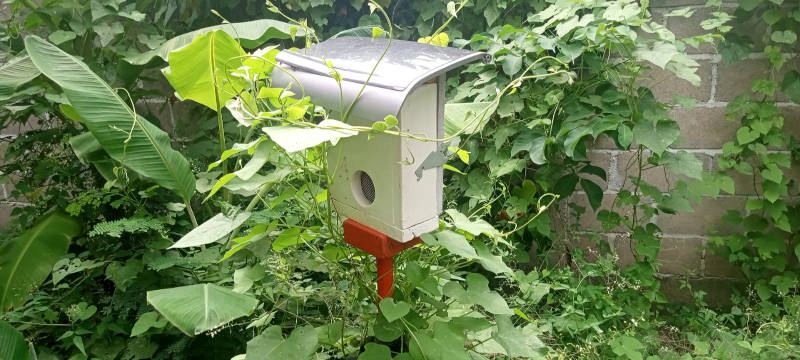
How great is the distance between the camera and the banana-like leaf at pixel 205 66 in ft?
4.48

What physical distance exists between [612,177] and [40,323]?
7.17 ft

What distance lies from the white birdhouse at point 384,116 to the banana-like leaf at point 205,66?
0.47 ft

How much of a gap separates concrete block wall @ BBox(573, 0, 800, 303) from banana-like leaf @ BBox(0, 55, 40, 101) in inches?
82.4

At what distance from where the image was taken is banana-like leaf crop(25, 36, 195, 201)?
5.32 feet

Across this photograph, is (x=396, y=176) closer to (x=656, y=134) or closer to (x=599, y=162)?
(x=656, y=134)

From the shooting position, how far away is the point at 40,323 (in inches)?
71.5

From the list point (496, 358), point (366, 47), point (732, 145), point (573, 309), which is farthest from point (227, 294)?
point (732, 145)

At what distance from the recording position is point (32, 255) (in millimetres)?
1939

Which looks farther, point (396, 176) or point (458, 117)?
point (458, 117)

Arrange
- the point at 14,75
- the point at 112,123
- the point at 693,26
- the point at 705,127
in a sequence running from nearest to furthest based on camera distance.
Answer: the point at 112,123 → the point at 14,75 → the point at 693,26 → the point at 705,127

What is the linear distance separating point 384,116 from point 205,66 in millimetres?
604

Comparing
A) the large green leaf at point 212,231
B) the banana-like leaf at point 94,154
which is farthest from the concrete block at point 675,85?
the banana-like leaf at point 94,154

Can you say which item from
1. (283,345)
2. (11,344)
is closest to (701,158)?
(283,345)

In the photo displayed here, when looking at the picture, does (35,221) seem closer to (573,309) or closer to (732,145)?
(573,309)
